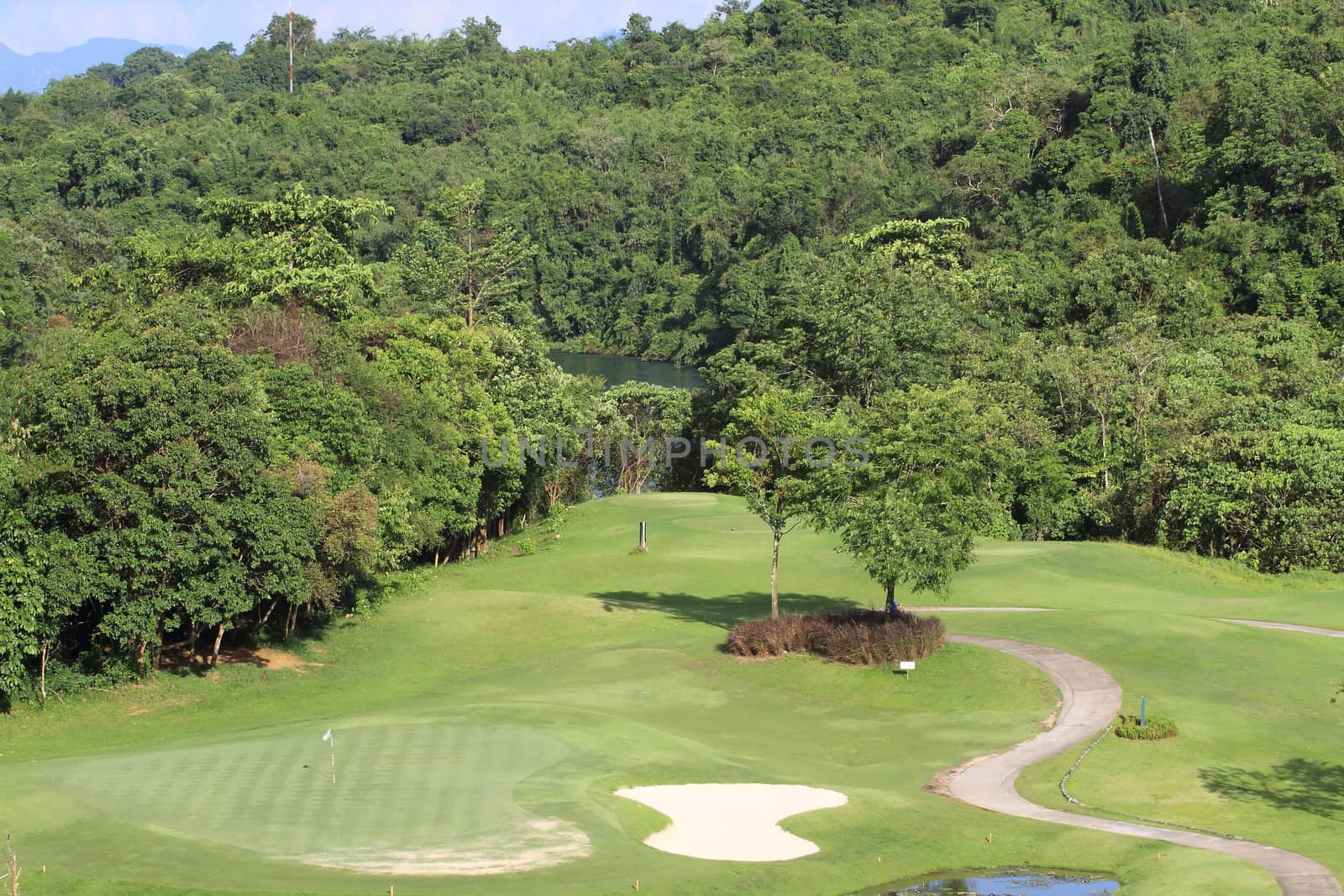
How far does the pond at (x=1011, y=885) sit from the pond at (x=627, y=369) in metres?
114

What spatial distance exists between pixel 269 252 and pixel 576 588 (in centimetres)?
2405

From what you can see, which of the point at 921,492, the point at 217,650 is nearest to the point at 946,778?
the point at 921,492

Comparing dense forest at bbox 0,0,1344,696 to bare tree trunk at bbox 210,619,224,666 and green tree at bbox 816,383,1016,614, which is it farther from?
bare tree trunk at bbox 210,619,224,666

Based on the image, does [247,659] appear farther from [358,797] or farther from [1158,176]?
[1158,176]

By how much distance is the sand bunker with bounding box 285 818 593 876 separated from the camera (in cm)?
2080

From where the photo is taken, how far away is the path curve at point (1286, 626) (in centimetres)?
3875

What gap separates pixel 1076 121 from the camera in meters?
121

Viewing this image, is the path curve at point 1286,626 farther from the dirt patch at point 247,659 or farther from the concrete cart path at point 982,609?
the dirt patch at point 247,659

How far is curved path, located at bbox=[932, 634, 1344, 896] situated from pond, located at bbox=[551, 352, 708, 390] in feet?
333

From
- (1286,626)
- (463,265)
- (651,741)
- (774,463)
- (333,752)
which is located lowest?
(651,741)

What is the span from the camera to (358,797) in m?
24.3

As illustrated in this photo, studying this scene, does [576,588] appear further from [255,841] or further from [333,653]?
[255,841]

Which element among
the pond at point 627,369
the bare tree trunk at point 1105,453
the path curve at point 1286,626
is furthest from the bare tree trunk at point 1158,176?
the path curve at point 1286,626

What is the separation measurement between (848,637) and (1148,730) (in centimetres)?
983
